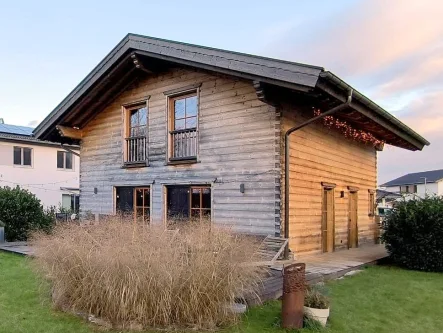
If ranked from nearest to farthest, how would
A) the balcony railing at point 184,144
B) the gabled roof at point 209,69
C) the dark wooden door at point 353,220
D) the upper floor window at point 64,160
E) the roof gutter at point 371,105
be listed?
the roof gutter at point 371,105 < the gabled roof at point 209,69 < the balcony railing at point 184,144 < the dark wooden door at point 353,220 < the upper floor window at point 64,160

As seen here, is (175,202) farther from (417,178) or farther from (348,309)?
(417,178)

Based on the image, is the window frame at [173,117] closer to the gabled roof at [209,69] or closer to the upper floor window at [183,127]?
the upper floor window at [183,127]

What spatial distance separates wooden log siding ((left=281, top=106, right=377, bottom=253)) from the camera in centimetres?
859

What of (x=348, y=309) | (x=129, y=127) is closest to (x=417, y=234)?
(x=348, y=309)

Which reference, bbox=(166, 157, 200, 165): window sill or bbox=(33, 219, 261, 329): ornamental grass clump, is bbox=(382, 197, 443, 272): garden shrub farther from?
bbox=(33, 219, 261, 329): ornamental grass clump

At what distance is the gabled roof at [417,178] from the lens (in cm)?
4453

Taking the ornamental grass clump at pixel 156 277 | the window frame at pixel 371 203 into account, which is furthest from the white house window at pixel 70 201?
the ornamental grass clump at pixel 156 277

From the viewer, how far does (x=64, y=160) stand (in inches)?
917

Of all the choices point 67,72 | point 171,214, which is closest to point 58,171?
point 67,72

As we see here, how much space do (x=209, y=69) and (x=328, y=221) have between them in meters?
4.90

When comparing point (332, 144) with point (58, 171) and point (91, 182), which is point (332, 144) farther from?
point (58, 171)

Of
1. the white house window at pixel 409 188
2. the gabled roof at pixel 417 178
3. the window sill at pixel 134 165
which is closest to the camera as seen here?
the window sill at pixel 134 165

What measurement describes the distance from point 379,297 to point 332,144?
4.98 m

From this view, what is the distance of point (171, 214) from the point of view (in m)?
10.1
